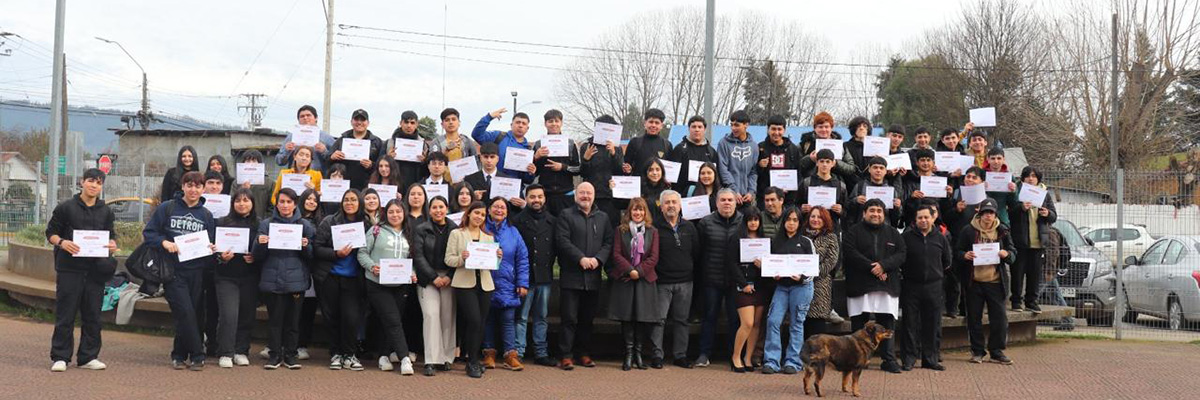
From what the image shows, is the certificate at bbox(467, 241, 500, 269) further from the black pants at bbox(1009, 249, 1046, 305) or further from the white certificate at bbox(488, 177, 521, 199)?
the black pants at bbox(1009, 249, 1046, 305)

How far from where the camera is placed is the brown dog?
9305 mm

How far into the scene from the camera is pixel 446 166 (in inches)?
469

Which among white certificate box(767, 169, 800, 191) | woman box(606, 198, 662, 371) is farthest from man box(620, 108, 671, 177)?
white certificate box(767, 169, 800, 191)

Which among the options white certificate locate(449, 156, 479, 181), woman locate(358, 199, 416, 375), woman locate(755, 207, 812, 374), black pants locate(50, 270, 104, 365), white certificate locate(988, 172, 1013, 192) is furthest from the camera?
white certificate locate(988, 172, 1013, 192)

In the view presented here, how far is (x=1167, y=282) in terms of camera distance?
14.4 meters

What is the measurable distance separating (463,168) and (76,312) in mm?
4203

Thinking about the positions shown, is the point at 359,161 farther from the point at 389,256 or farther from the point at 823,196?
the point at 823,196

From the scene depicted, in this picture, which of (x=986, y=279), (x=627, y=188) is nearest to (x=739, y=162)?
(x=627, y=188)

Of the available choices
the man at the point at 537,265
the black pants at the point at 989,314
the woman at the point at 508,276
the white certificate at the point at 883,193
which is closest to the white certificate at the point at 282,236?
the woman at the point at 508,276

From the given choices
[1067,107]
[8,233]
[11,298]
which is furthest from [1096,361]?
[1067,107]

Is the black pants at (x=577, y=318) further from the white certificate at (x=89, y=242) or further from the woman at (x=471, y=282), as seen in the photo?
the white certificate at (x=89, y=242)

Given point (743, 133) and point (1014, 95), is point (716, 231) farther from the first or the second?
point (1014, 95)

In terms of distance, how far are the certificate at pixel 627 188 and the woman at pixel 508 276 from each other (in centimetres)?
130

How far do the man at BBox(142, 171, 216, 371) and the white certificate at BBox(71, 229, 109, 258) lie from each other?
0.41 meters
